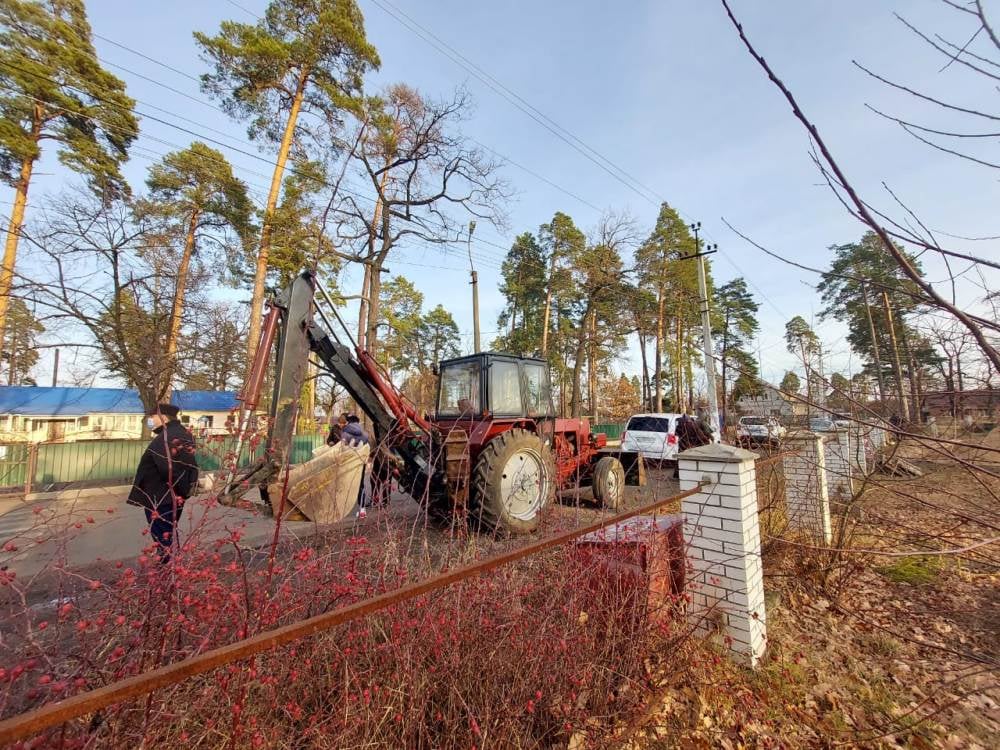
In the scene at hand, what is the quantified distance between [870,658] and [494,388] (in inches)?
173

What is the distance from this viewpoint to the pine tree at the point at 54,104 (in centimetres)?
1016

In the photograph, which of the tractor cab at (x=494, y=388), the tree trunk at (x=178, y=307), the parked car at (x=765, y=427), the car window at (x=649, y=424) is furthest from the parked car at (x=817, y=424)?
the tree trunk at (x=178, y=307)

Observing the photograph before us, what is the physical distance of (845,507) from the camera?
163 inches

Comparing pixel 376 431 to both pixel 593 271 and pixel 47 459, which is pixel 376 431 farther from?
pixel 593 271

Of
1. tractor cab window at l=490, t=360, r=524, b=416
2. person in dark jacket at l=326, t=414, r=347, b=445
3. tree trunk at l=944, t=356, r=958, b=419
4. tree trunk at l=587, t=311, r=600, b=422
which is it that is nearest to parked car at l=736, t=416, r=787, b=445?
tractor cab window at l=490, t=360, r=524, b=416

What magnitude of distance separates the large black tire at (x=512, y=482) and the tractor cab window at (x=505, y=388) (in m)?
0.69

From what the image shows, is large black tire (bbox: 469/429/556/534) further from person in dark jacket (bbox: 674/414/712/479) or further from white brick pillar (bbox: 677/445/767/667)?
person in dark jacket (bbox: 674/414/712/479)

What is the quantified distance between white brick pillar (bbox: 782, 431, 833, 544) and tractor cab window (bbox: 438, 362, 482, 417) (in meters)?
3.69

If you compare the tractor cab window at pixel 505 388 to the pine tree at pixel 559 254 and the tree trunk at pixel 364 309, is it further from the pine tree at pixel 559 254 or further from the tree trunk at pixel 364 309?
the pine tree at pixel 559 254

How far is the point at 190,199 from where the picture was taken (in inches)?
529

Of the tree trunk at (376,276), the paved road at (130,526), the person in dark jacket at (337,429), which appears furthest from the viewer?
the tree trunk at (376,276)

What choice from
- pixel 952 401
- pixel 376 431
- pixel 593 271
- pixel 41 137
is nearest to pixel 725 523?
pixel 952 401

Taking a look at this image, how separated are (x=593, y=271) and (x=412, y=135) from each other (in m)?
13.1

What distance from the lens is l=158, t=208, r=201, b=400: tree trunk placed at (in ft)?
41.4
